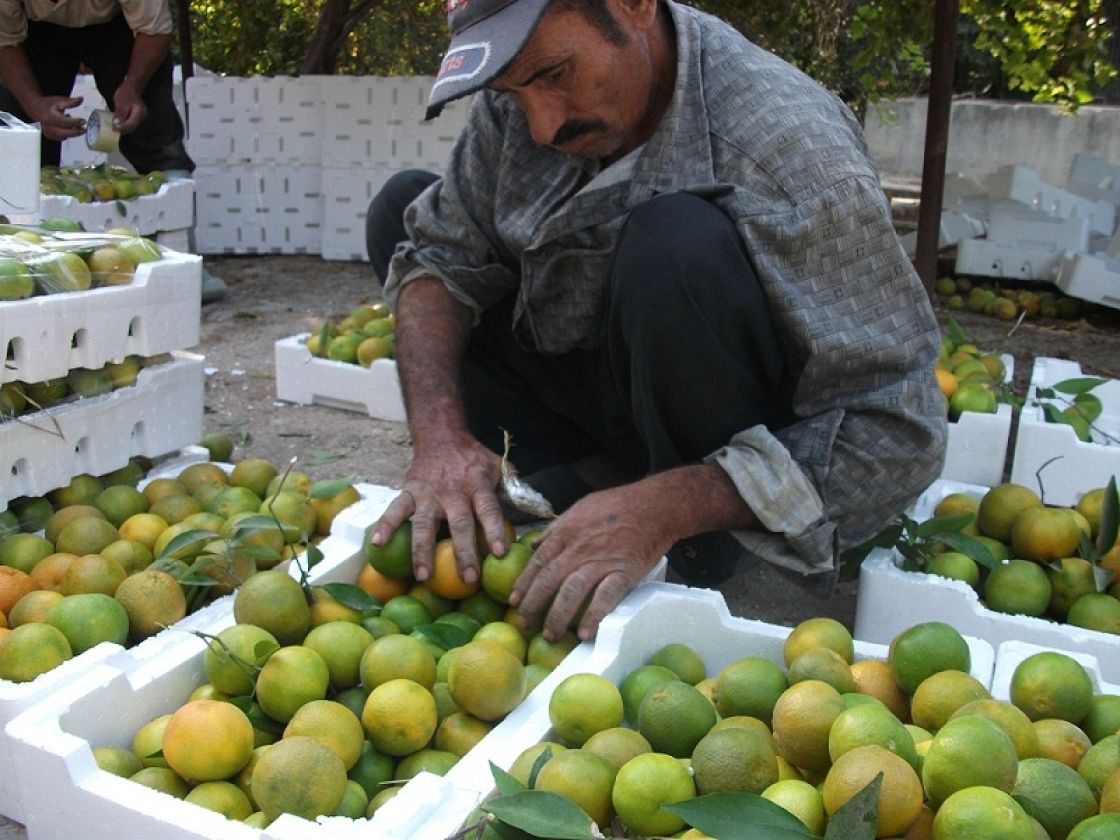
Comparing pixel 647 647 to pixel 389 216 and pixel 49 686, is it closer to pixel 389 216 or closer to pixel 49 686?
pixel 49 686

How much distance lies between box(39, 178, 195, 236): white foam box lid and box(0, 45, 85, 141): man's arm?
45 cm

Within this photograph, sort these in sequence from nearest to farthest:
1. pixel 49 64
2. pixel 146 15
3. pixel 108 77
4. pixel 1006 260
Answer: pixel 146 15 < pixel 49 64 < pixel 108 77 < pixel 1006 260

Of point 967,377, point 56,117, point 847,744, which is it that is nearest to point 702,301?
point 847,744

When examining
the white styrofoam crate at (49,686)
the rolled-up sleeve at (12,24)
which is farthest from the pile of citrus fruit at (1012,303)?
the white styrofoam crate at (49,686)

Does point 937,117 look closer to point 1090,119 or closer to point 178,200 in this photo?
point 178,200

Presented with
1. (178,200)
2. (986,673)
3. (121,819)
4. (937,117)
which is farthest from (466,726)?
(178,200)

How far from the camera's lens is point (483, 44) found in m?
1.92

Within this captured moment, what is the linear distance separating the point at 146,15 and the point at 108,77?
69 centimetres

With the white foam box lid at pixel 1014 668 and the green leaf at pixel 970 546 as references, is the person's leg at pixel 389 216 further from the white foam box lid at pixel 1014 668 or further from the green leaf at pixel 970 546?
the white foam box lid at pixel 1014 668

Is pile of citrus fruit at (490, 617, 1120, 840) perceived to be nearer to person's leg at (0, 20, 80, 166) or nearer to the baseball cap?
the baseball cap

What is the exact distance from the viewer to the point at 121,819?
4.80 ft

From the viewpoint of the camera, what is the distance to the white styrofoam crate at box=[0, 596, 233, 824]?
1.59 metres

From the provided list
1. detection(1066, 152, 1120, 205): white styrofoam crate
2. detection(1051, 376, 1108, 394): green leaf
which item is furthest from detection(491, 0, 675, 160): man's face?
detection(1066, 152, 1120, 205): white styrofoam crate

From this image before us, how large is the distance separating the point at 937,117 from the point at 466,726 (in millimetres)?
3912
